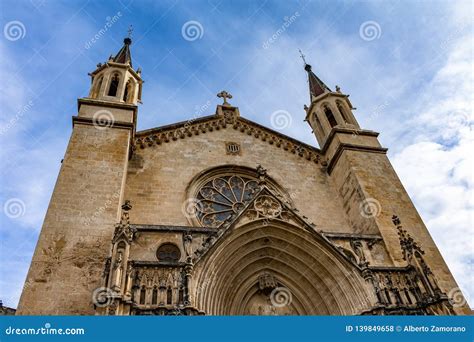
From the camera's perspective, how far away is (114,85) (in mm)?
16375

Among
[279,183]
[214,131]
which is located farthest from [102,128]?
[279,183]

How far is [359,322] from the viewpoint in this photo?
763 cm

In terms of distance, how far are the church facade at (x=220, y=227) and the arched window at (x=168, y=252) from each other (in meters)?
0.03

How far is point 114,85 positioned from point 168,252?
9.08 m

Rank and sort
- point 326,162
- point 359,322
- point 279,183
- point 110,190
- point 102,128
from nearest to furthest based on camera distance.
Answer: point 359,322
point 110,190
point 102,128
point 279,183
point 326,162

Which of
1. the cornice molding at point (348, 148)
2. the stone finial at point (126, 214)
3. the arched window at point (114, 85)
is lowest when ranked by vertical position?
the stone finial at point (126, 214)

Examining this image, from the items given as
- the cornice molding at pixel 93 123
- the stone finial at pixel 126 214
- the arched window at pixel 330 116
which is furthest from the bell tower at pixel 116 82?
the arched window at pixel 330 116

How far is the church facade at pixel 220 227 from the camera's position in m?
8.81

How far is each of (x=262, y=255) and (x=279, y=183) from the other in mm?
4122

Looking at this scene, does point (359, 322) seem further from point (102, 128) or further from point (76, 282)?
point (102, 128)

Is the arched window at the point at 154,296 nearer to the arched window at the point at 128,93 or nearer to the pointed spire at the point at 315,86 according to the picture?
the arched window at the point at 128,93

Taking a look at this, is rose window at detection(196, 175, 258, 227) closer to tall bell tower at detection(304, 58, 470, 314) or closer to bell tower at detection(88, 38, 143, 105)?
tall bell tower at detection(304, 58, 470, 314)

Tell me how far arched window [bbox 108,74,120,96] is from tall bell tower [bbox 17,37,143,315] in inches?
32.2

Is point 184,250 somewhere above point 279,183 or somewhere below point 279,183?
below
